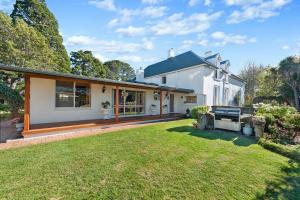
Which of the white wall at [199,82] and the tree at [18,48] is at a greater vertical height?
the tree at [18,48]

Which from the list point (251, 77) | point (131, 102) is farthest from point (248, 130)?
point (251, 77)

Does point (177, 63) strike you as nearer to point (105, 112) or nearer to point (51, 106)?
point (105, 112)

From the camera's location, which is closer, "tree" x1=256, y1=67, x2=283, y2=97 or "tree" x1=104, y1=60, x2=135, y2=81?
"tree" x1=256, y1=67, x2=283, y2=97

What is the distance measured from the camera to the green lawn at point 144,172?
313 centimetres

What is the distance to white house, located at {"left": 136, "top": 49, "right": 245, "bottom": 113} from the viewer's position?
1638 cm

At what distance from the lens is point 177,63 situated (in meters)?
19.3

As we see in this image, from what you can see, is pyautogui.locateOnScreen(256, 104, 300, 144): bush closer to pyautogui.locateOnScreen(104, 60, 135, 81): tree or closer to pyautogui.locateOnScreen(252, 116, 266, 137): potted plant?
pyautogui.locateOnScreen(252, 116, 266, 137): potted plant

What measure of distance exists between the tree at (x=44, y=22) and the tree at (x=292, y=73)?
96.6 ft

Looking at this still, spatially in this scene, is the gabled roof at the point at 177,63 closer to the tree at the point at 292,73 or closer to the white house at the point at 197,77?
the white house at the point at 197,77

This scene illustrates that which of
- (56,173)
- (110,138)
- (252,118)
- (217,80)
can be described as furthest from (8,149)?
(217,80)

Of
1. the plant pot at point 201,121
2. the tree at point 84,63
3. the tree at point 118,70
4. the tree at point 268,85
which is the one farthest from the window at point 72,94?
the tree at point 118,70

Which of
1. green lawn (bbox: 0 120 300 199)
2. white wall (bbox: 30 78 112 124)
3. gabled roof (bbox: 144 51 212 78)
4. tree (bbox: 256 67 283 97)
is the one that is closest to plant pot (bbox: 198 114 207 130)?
green lawn (bbox: 0 120 300 199)

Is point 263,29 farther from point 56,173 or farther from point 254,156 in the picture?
point 56,173

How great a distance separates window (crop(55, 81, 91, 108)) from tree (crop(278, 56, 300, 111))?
76.2ft
